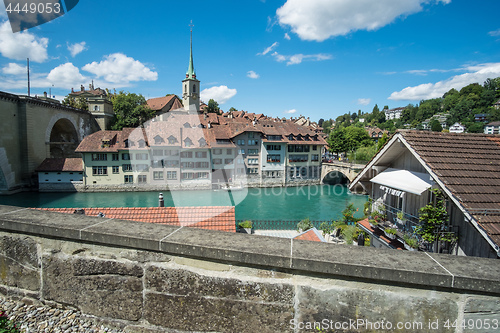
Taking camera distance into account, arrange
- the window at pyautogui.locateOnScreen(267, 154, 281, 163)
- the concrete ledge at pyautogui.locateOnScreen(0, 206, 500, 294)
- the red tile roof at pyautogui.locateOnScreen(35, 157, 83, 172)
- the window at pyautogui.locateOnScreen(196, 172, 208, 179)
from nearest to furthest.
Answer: the concrete ledge at pyautogui.locateOnScreen(0, 206, 500, 294) → the red tile roof at pyautogui.locateOnScreen(35, 157, 83, 172) → the window at pyautogui.locateOnScreen(196, 172, 208, 179) → the window at pyautogui.locateOnScreen(267, 154, 281, 163)

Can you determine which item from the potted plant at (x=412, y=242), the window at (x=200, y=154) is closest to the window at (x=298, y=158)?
the window at (x=200, y=154)

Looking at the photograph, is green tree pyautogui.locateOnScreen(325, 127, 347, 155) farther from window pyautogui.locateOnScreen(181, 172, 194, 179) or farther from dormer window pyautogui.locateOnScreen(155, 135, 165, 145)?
dormer window pyautogui.locateOnScreen(155, 135, 165, 145)

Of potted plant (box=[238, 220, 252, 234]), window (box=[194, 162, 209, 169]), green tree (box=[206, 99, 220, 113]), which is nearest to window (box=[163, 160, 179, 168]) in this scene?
window (box=[194, 162, 209, 169])

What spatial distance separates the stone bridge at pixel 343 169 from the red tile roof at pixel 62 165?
37259 mm

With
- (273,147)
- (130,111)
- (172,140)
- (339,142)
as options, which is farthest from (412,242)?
(339,142)

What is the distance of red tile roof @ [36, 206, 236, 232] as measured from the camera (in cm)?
1148

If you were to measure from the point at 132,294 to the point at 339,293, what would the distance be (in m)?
1.37

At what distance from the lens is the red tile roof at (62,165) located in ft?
131

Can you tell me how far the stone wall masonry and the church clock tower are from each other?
219 ft

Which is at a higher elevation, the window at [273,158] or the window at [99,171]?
the window at [273,158]

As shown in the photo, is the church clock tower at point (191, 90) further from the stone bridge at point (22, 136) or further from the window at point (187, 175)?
the window at point (187, 175)

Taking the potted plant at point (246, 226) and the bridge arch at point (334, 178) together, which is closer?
the potted plant at point (246, 226)

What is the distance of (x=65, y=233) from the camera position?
2135 millimetres

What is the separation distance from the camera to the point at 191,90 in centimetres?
6844
